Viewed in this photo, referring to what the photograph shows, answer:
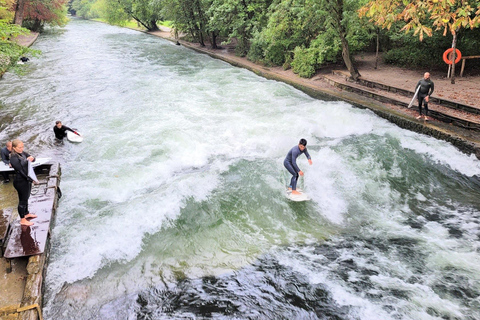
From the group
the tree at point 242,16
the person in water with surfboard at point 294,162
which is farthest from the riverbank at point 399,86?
the person in water with surfboard at point 294,162

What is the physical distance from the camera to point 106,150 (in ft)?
38.9

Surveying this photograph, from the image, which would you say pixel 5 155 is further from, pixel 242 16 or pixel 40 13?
pixel 40 13

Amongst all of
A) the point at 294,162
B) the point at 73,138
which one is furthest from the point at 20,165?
the point at 294,162

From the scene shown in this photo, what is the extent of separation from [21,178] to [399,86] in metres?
14.6

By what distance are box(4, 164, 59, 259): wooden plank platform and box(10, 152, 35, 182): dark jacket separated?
3.42ft

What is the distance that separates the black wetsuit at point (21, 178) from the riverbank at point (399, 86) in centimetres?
1194

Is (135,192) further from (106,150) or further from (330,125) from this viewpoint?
(330,125)

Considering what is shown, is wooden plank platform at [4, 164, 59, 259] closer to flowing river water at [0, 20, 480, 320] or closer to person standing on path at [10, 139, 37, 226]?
person standing on path at [10, 139, 37, 226]

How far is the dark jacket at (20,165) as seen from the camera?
6645 millimetres

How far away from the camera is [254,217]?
8.36 metres

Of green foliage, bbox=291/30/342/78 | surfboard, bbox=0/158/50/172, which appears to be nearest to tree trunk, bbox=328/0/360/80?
green foliage, bbox=291/30/342/78

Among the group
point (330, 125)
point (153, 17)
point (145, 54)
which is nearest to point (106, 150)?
point (330, 125)

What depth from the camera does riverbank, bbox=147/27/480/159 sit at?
1078cm

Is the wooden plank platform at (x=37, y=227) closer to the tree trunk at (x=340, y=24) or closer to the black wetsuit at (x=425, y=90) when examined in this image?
the black wetsuit at (x=425, y=90)
